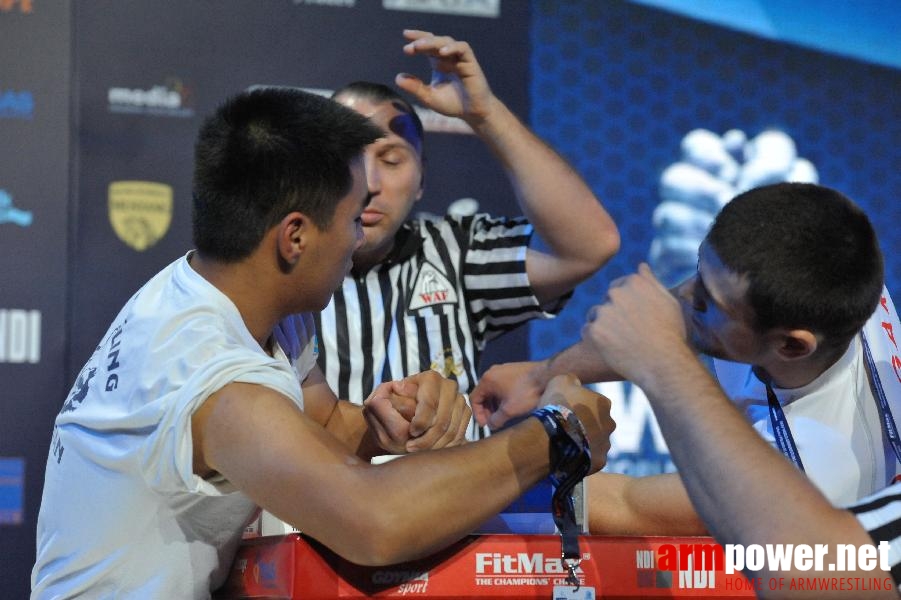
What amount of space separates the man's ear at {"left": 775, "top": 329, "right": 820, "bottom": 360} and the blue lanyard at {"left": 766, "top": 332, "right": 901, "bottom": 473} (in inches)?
4.6

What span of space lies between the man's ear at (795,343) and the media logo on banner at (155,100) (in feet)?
7.13

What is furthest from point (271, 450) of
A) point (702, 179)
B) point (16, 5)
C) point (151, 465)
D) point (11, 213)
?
point (702, 179)

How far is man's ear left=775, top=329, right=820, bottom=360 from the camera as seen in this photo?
1491 millimetres

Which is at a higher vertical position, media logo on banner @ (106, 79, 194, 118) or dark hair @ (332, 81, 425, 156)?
dark hair @ (332, 81, 425, 156)

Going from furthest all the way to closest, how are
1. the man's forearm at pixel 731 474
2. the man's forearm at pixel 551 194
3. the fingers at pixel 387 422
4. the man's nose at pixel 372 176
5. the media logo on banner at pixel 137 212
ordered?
the media logo on banner at pixel 137 212 → the man's nose at pixel 372 176 → the man's forearm at pixel 551 194 → the fingers at pixel 387 422 → the man's forearm at pixel 731 474

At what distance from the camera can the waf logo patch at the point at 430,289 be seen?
2482mm

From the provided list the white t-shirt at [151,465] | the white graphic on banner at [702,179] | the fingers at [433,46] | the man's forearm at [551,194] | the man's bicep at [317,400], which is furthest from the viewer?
the white graphic on banner at [702,179]

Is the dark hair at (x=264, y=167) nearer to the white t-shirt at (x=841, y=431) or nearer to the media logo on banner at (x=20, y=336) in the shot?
the white t-shirt at (x=841, y=431)

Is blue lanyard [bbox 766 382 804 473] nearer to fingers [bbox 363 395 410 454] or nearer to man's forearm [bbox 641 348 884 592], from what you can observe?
man's forearm [bbox 641 348 884 592]

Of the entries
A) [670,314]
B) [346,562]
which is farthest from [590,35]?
[346,562]

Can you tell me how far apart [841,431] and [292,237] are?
35.5 inches

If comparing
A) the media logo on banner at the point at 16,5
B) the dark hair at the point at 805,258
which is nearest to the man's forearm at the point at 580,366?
the dark hair at the point at 805,258

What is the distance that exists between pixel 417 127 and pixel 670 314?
4.45ft

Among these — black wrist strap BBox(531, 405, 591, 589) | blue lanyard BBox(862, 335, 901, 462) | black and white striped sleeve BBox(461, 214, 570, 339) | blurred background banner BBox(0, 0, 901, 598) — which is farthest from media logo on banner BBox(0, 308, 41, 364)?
blue lanyard BBox(862, 335, 901, 462)
